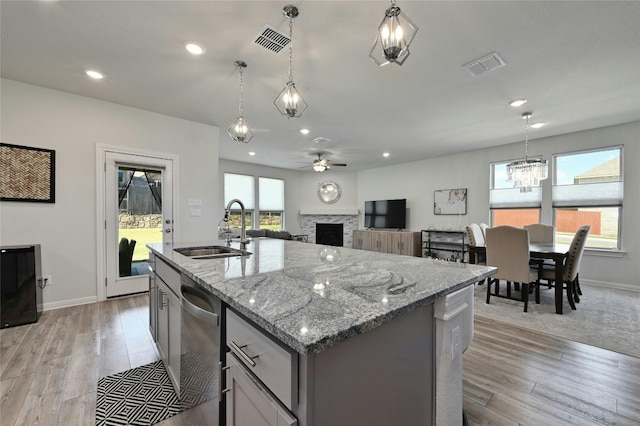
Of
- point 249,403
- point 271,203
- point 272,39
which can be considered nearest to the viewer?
point 249,403

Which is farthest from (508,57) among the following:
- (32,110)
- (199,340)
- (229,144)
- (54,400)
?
(32,110)

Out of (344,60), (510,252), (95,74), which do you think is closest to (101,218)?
(95,74)

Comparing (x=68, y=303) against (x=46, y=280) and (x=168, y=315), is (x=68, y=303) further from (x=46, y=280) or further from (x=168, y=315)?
(x=168, y=315)

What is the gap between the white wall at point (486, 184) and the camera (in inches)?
163

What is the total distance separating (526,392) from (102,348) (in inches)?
131

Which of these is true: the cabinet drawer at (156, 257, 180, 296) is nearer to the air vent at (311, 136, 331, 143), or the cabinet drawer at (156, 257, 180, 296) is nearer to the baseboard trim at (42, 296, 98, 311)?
the baseboard trim at (42, 296, 98, 311)

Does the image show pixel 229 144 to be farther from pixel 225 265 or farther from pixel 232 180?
pixel 225 265

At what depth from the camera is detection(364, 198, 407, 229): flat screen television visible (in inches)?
281

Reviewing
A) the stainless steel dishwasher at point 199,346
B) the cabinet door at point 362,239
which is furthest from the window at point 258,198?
the stainless steel dishwasher at point 199,346

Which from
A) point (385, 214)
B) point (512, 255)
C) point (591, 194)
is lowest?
point (512, 255)

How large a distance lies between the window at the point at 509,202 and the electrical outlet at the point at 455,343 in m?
5.08

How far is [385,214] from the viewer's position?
24.6ft

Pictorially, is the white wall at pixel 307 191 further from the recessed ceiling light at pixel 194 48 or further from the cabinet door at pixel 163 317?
the cabinet door at pixel 163 317

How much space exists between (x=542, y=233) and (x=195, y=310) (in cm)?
546
